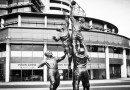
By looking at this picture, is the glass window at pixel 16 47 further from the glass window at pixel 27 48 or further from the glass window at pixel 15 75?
the glass window at pixel 15 75

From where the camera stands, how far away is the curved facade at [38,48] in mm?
29094

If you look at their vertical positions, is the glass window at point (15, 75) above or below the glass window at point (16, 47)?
below

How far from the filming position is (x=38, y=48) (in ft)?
97.6

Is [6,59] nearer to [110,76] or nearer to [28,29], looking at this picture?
[28,29]

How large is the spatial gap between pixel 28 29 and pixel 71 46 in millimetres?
20851

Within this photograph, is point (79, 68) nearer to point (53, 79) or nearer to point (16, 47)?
point (53, 79)

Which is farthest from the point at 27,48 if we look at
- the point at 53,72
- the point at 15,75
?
the point at 53,72

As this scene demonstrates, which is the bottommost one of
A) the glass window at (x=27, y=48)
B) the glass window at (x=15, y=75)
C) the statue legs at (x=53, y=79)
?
the glass window at (x=15, y=75)

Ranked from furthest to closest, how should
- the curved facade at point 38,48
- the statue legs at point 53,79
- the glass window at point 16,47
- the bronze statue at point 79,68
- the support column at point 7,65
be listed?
the glass window at point 16,47 < the curved facade at point 38,48 < the support column at point 7,65 < the statue legs at point 53,79 < the bronze statue at point 79,68

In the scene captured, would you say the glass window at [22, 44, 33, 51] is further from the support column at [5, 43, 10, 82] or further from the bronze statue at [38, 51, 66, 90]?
the bronze statue at [38, 51, 66, 90]

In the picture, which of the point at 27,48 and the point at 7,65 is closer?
the point at 7,65

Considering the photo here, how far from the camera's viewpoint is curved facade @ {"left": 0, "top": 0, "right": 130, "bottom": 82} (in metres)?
29.1

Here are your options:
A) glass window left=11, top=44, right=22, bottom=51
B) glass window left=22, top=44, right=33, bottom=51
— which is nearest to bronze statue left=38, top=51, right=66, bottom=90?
glass window left=22, top=44, right=33, bottom=51

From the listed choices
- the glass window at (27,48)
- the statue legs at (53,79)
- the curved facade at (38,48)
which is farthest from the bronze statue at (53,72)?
the glass window at (27,48)
